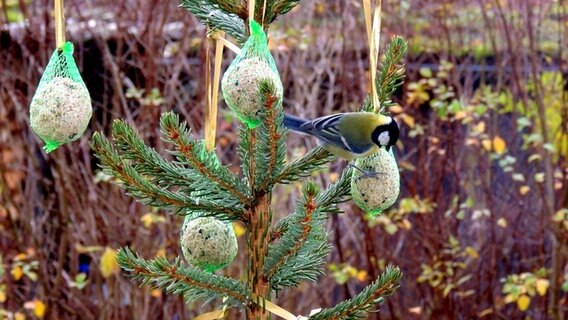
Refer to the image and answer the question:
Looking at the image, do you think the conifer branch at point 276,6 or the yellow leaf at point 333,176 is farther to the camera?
the yellow leaf at point 333,176

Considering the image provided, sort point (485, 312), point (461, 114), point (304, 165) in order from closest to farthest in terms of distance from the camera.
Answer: point (304, 165) < point (461, 114) < point (485, 312)

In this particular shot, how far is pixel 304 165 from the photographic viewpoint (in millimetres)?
937

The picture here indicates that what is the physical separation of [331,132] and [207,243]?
0.75 feet

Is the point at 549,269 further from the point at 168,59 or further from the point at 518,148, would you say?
the point at 168,59

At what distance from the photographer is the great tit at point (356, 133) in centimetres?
100

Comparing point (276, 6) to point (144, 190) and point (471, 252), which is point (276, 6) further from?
point (471, 252)

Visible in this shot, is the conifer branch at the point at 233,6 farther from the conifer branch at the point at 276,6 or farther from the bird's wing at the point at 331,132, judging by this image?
the bird's wing at the point at 331,132

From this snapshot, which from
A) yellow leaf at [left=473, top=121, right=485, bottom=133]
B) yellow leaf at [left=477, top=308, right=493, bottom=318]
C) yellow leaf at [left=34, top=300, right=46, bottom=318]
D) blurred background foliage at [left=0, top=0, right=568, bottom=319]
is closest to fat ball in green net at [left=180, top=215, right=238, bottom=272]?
blurred background foliage at [left=0, top=0, right=568, bottom=319]

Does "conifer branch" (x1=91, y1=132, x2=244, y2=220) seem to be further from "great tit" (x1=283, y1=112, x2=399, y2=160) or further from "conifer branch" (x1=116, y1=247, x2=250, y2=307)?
"great tit" (x1=283, y1=112, x2=399, y2=160)

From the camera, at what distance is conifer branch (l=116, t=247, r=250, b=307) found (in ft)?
2.75

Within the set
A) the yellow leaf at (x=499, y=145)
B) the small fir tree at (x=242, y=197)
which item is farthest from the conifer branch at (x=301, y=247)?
the yellow leaf at (x=499, y=145)

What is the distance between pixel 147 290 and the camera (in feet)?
10.3

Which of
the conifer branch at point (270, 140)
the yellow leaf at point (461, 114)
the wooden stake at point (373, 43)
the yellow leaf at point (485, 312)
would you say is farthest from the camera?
the yellow leaf at point (485, 312)

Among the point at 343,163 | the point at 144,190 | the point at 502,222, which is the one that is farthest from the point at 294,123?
the point at 502,222
